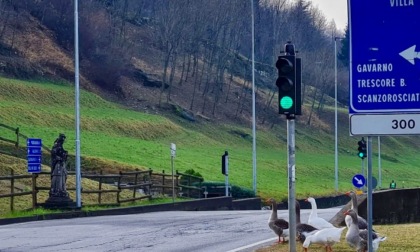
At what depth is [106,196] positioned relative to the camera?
39.4 meters

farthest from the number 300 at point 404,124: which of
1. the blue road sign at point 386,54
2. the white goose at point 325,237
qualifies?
the white goose at point 325,237

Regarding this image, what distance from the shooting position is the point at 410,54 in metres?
9.99

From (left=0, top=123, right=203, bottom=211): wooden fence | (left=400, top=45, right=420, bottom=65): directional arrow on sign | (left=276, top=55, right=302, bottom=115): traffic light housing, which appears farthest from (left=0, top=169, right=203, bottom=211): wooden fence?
(left=400, top=45, right=420, bottom=65): directional arrow on sign

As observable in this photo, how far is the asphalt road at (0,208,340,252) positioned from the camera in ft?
65.0

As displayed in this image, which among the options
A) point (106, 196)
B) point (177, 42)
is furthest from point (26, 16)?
point (106, 196)

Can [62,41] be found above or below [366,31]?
above

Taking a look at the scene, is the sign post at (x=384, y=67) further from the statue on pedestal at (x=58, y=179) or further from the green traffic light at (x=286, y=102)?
the statue on pedestal at (x=58, y=179)

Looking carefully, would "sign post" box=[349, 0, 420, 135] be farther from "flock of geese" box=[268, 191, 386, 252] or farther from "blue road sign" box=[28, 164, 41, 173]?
"blue road sign" box=[28, 164, 41, 173]

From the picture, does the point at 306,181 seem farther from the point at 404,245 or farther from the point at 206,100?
the point at 404,245

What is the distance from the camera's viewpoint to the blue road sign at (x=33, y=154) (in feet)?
107

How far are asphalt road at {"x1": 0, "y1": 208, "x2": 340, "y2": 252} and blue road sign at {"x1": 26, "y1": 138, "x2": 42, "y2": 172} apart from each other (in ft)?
16.5

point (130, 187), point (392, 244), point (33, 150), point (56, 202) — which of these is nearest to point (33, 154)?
point (33, 150)

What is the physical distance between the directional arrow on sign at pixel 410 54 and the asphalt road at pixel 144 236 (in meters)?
9.80

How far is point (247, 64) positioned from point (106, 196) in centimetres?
7381
